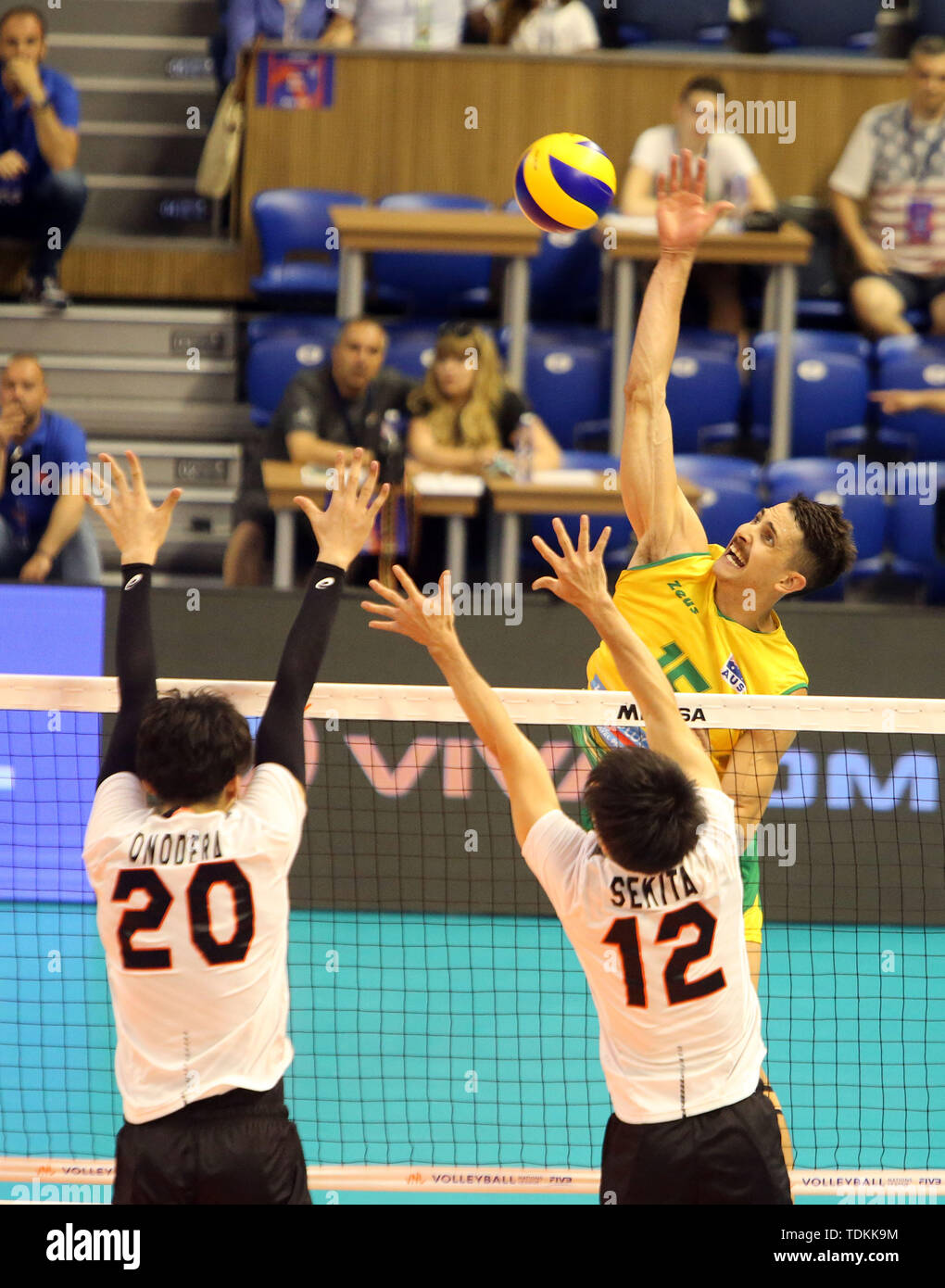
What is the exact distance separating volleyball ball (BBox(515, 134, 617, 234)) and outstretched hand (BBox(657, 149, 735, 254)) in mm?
1342

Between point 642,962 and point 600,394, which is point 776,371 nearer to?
point 600,394

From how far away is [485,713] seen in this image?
4.15 metres

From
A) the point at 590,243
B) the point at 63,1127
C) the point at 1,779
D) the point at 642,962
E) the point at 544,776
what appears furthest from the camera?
the point at 590,243

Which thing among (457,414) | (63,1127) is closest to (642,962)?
(63,1127)

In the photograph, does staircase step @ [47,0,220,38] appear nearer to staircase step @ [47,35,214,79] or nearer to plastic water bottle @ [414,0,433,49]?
staircase step @ [47,35,214,79]

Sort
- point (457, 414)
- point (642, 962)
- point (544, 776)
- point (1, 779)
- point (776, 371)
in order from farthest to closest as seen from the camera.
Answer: point (776, 371) < point (457, 414) < point (1, 779) < point (544, 776) < point (642, 962)

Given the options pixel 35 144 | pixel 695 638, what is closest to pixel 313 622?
pixel 695 638

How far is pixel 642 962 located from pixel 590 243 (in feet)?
28.8

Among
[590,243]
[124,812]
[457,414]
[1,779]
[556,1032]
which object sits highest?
[590,243]

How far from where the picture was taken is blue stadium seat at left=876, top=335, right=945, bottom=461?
36.2 feet

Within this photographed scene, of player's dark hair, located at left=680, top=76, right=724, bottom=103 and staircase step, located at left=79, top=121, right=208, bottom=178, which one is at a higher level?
player's dark hair, located at left=680, top=76, right=724, bottom=103

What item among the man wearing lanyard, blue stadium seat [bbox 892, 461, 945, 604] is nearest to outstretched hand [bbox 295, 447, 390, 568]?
blue stadium seat [bbox 892, 461, 945, 604]

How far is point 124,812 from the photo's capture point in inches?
152
